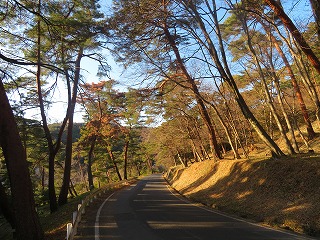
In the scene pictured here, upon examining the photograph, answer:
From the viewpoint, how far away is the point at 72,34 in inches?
544

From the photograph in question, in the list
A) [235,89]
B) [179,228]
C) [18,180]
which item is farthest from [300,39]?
[18,180]

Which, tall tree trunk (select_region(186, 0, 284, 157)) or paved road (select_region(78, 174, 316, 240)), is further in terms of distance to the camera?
tall tree trunk (select_region(186, 0, 284, 157))

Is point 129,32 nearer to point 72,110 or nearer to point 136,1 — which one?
point 136,1

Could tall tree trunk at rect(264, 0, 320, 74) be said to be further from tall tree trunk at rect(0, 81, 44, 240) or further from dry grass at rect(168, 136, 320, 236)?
tall tree trunk at rect(0, 81, 44, 240)

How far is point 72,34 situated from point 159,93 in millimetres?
8840

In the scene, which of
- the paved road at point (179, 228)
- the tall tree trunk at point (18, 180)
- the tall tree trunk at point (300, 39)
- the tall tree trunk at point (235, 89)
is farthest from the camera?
the tall tree trunk at point (235, 89)

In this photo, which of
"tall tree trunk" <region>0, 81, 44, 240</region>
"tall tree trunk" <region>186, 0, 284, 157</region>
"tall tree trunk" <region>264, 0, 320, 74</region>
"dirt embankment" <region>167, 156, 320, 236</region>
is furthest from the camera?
"tall tree trunk" <region>186, 0, 284, 157</region>

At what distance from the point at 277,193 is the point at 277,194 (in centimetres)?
8

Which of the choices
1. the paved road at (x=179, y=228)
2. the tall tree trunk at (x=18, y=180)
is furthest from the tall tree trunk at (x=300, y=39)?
the tall tree trunk at (x=18, y=180)

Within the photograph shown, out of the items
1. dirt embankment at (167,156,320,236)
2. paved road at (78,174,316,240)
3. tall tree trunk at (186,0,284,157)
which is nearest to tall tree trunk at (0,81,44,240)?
paved road at (78,174,316,240)

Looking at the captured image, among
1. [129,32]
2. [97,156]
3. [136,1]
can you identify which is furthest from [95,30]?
[97,156]

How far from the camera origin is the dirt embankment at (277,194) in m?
9.11

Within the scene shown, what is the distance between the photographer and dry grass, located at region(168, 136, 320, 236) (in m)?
9.12

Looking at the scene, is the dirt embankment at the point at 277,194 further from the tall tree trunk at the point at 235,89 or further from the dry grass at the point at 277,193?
the tall tree trunk at the point at 235,89
